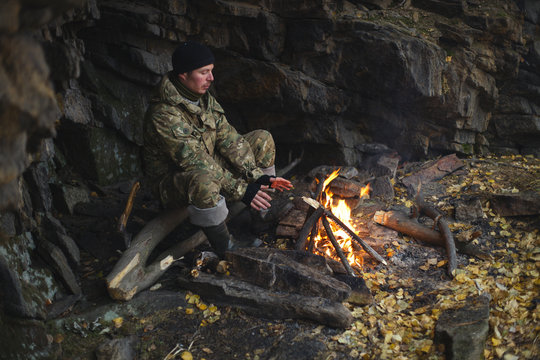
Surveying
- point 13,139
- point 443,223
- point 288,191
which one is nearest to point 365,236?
point 443,223

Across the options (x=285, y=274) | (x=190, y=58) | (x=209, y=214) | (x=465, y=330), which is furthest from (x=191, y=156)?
(x=465, y=330)

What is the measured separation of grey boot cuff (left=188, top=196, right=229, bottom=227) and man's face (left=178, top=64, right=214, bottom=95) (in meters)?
1.46

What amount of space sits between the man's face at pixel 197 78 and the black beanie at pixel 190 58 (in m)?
0.06

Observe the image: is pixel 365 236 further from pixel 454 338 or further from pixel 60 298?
pixel 60 298

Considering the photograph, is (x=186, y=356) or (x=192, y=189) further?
(x=192, y=189)

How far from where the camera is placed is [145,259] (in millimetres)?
4812

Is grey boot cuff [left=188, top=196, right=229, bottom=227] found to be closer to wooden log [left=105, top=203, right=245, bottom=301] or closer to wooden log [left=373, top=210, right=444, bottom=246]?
wooden log [left=105, top=203, right=245, bottom=301]

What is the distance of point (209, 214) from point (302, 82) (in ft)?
12.2

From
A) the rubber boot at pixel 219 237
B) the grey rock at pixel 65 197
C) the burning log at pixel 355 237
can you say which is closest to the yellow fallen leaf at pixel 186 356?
the rubber boot at pixel 219 237

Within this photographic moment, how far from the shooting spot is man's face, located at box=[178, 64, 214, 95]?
5.05m

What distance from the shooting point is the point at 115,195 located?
6.68m

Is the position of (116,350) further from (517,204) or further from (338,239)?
(517,204)

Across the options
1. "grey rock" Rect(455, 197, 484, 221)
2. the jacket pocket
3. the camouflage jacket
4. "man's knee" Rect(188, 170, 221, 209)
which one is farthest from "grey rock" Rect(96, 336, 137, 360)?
"grey rock" Rect(455, 197, 484, 221)

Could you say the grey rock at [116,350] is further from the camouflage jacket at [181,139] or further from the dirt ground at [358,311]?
the camouflage jacket at [181,139]
